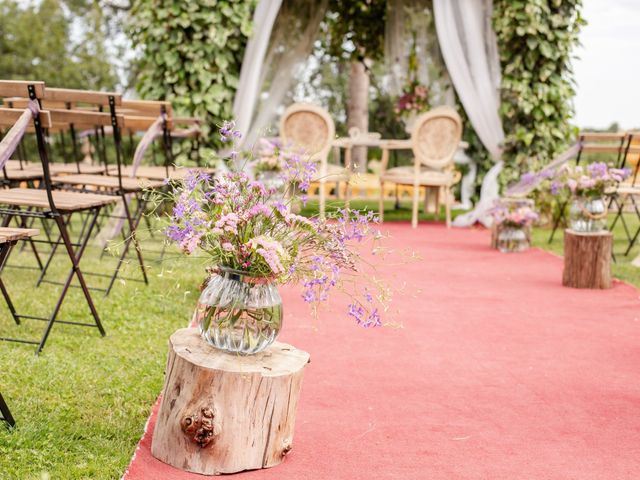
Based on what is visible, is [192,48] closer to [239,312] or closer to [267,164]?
[267,164]

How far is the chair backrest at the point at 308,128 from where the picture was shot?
28.8 feet

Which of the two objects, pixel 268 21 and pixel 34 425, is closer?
pixel 34 425

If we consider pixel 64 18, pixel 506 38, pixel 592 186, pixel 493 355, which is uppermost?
pixel 64 18

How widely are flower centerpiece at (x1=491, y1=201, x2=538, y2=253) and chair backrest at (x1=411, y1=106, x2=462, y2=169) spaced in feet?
5.17

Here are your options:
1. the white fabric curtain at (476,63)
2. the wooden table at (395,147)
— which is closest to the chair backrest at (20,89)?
the wooden table at (395,147)

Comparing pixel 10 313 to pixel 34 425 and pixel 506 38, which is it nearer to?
pixel 34 425

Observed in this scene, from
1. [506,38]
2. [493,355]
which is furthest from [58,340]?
[506,38]

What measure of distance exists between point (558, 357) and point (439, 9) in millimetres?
5801

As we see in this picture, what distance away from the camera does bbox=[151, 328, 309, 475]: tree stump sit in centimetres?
248

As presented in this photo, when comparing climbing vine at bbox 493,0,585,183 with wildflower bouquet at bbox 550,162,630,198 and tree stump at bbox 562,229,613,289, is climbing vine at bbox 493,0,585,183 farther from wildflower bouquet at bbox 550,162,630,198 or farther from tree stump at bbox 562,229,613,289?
tree stump at bbox 562,229,613,289

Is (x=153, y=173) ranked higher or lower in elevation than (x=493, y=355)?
higher

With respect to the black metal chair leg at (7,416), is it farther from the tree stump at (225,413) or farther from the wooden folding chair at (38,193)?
the wooden folding chair at (38,193)

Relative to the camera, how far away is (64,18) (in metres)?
19.7

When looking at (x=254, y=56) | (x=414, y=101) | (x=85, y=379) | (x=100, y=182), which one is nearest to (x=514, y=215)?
(x=414, y=101)
